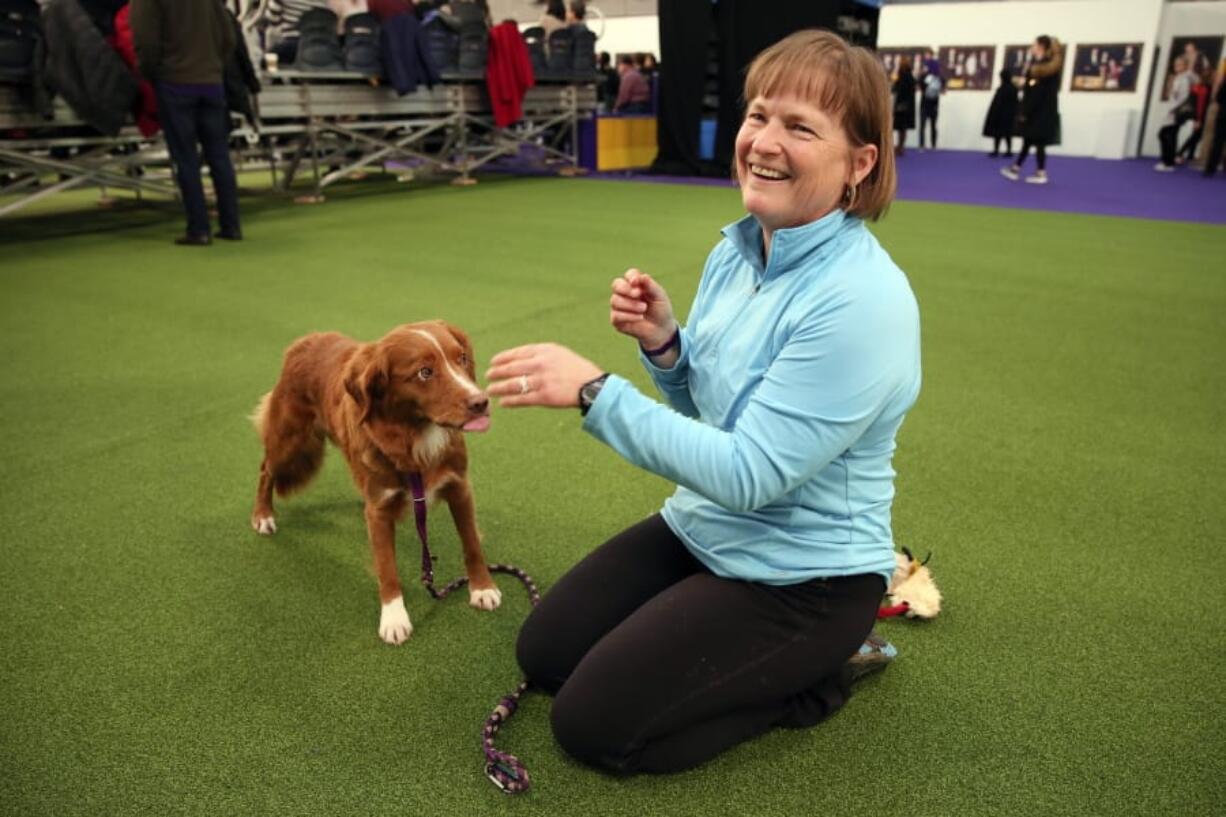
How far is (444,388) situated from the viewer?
6.61 ft

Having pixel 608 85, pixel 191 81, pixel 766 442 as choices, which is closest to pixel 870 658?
pixel 766 442

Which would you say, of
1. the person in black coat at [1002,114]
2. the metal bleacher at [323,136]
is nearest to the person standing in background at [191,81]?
the metal bleacher at [323,136]

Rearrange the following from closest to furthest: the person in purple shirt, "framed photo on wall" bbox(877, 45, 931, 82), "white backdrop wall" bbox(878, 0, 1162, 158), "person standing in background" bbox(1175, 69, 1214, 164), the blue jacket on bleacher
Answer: the blue jacket on bleacher < "person standing in background" bbox(1175, 69, 1214, 164) < the person in purple shirt < "white backdrop wall" bbox(878, 0, 1162, 158) < "framed photo on wall" bbox(877, 45, 931, 82)

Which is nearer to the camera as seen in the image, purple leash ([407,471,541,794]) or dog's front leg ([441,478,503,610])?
purple leash ([407,471,541,794])

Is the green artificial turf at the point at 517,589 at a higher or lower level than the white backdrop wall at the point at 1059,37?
lower

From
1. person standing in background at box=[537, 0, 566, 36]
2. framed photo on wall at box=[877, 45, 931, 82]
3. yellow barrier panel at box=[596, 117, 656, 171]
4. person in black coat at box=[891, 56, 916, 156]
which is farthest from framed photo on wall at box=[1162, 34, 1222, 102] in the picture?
person standing in background at box=[537, 0, 566, 36]

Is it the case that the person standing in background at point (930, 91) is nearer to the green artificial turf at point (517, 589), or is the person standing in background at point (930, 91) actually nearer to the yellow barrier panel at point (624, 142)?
the yellow barrier panel at point (624, 142)

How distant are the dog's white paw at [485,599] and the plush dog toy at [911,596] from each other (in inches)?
42.5

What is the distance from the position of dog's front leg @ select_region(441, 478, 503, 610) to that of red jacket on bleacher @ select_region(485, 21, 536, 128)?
10.3 m

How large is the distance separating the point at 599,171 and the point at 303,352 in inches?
456

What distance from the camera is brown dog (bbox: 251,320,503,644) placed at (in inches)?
79.6

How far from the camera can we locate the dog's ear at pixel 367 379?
2029mm

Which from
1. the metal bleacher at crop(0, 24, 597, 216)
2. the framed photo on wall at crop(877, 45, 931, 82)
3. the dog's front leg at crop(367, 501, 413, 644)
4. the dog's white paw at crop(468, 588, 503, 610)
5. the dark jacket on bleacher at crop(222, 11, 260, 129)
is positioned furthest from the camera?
the framed photo on wall at crop(877, 45, 931, 82)

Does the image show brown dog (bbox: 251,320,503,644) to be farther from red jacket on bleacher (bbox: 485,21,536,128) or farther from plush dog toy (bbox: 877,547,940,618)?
red jacket on bleacher (bbox: 485,21,536,128)
